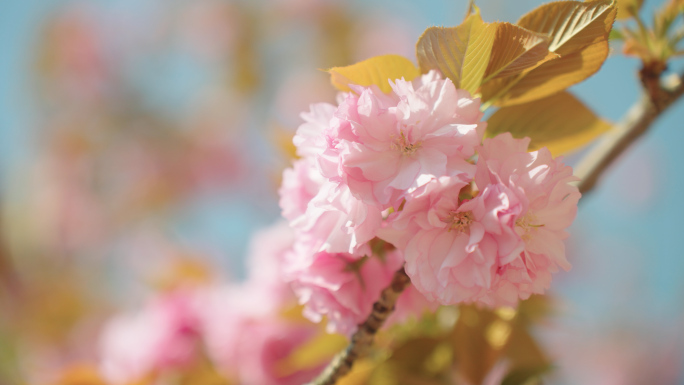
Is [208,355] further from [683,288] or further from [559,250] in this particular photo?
[683,288]

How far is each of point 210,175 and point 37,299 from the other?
1.43 m

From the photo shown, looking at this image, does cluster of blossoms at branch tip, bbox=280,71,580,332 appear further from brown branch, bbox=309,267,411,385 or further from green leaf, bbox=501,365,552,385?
green leaf, bbox=501,365,552,385

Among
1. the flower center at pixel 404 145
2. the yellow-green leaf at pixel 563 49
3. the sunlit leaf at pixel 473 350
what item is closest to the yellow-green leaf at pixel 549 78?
the yellow-green leaf at pixel 563 49

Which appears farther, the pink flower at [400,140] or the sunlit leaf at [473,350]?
the sunlit leaf at [473,350]

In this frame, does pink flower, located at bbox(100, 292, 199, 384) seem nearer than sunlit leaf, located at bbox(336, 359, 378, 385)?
No

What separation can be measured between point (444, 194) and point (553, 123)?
18 cm

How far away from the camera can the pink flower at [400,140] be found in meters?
0.30

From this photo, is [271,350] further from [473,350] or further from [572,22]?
[572,22]

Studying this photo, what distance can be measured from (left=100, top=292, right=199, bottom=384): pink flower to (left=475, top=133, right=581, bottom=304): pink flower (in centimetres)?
66

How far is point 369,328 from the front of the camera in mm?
392

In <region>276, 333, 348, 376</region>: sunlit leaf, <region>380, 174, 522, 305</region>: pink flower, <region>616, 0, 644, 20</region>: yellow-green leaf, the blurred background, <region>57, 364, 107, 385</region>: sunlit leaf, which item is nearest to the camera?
<region>380, 174, 522, 305</region>: pink flower

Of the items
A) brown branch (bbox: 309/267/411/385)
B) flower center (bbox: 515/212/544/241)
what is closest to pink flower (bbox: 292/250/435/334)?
brown branch (bbox: 309/267/411/385)

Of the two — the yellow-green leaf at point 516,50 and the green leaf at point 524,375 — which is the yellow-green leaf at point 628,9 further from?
the green leaf at point 524,375

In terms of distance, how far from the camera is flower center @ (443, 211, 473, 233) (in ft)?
1.02
